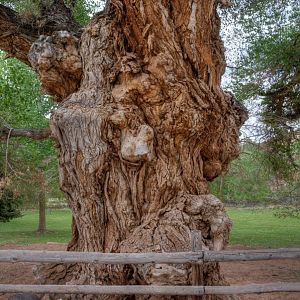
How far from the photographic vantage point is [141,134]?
629cm

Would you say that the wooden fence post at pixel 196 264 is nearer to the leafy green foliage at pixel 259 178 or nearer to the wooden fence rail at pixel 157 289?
the wooden fence rail at pixel 157 289

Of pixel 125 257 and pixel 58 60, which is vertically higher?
pixel 58 60

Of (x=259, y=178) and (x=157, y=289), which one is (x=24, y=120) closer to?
(x=259, y=178)

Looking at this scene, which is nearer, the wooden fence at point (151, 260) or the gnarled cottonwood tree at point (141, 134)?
the wooden fence at point (151, 260)

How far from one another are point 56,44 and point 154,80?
1.77 metres

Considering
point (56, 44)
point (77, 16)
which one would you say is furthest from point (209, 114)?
point (77, 16)

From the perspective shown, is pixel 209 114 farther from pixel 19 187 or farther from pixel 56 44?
pixel 19 187

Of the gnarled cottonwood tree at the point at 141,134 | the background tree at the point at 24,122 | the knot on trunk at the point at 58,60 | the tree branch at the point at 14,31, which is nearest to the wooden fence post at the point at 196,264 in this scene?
the gnarled cottonwood tree at the point at 141,134

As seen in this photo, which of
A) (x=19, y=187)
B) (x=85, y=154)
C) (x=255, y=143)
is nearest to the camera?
(x=85, y=154)

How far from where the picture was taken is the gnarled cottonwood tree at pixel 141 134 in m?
6.31

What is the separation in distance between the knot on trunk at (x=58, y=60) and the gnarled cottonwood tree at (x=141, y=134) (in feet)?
0.15

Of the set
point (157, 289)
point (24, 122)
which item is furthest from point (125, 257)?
point (24, 122)

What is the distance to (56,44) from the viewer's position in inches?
284

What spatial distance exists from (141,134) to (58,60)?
6.23 feet
